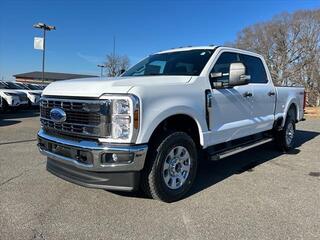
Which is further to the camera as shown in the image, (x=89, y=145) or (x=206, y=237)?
(x=89, y=145)

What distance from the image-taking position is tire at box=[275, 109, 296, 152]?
763 cm

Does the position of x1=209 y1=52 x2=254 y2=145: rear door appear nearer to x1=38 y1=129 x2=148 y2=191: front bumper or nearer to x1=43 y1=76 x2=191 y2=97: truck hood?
x1=43 y1=76 x2=191 y2=97: truck hood

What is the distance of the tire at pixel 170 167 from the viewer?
165 inches

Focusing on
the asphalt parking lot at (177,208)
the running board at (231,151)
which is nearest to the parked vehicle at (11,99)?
the asphalt parking lot at (177,208)

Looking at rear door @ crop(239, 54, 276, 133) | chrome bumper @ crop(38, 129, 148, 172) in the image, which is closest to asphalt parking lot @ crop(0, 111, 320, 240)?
chrome bumper @ crop(38, 129, 148, 172)

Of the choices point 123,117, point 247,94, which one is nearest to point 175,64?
point 247,94

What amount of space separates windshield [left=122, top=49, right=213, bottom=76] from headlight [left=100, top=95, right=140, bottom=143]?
59.6 inches

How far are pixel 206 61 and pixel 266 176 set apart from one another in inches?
83.9

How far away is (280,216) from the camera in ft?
13.4

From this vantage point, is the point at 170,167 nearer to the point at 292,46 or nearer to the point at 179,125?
the point at 179,125

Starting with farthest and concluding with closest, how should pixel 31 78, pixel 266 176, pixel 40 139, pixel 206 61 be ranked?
pixel 31 78 → pixel 266 176 → pixel 206 61 → pixel 40 139

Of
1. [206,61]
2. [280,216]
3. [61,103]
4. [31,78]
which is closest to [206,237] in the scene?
[280,216]

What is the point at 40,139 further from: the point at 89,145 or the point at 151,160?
the point at 151,160

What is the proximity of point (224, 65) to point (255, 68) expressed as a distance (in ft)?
4.42
